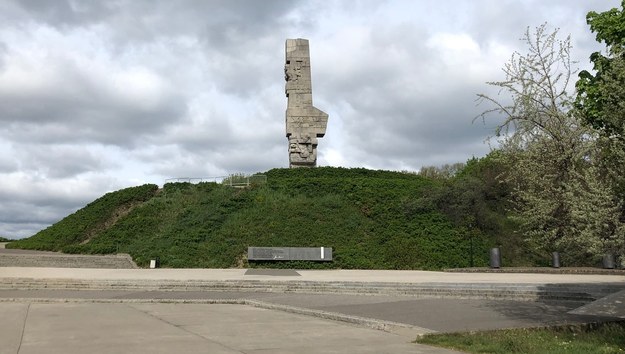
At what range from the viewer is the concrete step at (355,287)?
14.9 meters

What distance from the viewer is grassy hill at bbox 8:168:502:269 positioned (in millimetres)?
27078

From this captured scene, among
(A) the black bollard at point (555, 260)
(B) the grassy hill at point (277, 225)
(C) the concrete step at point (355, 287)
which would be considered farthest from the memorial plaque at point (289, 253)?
(A) the black bollard at point (555, 260)

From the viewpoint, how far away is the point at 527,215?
32.5 feet

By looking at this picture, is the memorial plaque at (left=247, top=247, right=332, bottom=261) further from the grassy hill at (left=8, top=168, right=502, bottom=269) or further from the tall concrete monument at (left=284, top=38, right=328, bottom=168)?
the tall concrete monument at (left=284, top=38, right=328, bottom=168)

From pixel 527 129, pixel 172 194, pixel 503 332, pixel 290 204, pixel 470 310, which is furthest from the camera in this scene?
pixel 172 194

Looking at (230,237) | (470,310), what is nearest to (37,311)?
(470,310)

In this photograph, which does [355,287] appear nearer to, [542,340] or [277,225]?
[542,340]

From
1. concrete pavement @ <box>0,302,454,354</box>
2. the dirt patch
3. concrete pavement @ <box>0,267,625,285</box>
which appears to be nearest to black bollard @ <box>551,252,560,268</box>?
concrete pavement @ <box>0,267,625,285</box>

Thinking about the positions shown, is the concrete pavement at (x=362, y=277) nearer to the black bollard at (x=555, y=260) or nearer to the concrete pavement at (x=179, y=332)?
the black bollard at (x=555, y=260)

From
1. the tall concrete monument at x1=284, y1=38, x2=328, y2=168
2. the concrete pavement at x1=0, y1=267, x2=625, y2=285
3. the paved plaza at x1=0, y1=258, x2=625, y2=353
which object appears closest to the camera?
the paved plaza at x1=0, y1=258, x2=625, y2=353

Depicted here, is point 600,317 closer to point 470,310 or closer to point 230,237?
point 470,310

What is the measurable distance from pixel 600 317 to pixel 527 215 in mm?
3025

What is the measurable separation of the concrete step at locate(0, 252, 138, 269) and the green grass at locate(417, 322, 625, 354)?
20740 millimetres

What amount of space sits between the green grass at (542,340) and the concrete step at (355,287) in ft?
16.1
